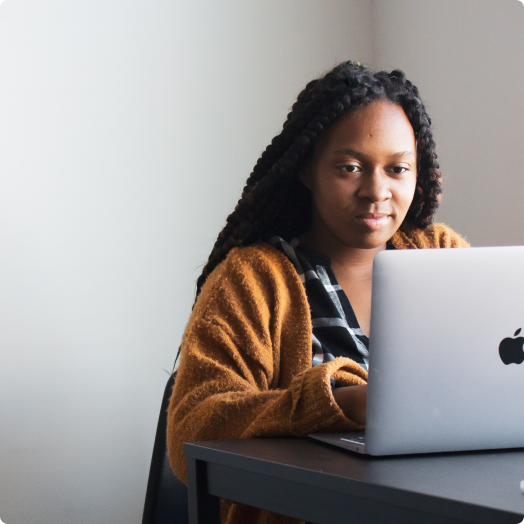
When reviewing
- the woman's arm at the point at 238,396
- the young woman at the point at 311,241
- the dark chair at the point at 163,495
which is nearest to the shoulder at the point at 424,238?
the young woman at the point at 311,241

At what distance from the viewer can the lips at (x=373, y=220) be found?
1176mm

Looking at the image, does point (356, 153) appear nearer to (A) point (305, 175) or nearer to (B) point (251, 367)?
(A) point (305, 175)

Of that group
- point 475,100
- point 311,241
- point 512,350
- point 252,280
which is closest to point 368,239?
point 311,241

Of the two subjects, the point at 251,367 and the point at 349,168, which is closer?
the point at 251,367

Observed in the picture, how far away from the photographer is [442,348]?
2.02 feet

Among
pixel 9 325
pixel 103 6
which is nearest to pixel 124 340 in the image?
pixel 9 325

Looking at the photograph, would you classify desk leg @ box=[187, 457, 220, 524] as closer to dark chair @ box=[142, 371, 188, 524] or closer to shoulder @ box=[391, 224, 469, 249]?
dark chair @ box=[142, 371, 188, 524]

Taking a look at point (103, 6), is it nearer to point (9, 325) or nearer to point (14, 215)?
point (14, 215)

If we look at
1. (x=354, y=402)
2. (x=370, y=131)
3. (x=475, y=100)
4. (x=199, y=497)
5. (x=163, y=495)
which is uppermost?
(x=475, y=100)

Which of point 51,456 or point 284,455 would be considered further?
point 51,456

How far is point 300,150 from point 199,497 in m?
0.69

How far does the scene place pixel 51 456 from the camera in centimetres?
162

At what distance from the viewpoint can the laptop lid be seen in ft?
2.02

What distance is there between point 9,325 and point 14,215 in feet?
0.87
